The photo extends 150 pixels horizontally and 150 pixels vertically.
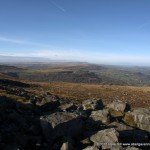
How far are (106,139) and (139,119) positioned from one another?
889 cm

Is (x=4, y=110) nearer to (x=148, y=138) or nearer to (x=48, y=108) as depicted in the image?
(x=48, y=108)

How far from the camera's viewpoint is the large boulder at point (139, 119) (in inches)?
1250

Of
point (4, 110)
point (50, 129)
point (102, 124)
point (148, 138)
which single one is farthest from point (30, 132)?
point (148, 138)

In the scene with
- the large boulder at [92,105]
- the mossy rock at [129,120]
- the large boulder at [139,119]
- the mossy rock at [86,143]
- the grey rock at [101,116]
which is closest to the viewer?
the mossy rock at [86,143]

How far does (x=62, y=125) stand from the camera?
26859 mm

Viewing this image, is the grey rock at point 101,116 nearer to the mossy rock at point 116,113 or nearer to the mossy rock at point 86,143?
the mossy rock at point 116,113

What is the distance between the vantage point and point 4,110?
30734mm

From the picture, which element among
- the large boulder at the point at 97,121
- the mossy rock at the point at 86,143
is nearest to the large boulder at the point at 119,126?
the large boulder at the point at 97,121

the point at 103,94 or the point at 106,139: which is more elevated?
the point at 106,139

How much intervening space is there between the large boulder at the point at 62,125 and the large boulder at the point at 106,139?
2249 mm

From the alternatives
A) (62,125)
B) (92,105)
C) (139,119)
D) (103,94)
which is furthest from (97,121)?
(103,94)

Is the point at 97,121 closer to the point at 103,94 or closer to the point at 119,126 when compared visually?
the point at 119,126

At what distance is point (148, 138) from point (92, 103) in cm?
1351

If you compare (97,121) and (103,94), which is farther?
(103,94)
